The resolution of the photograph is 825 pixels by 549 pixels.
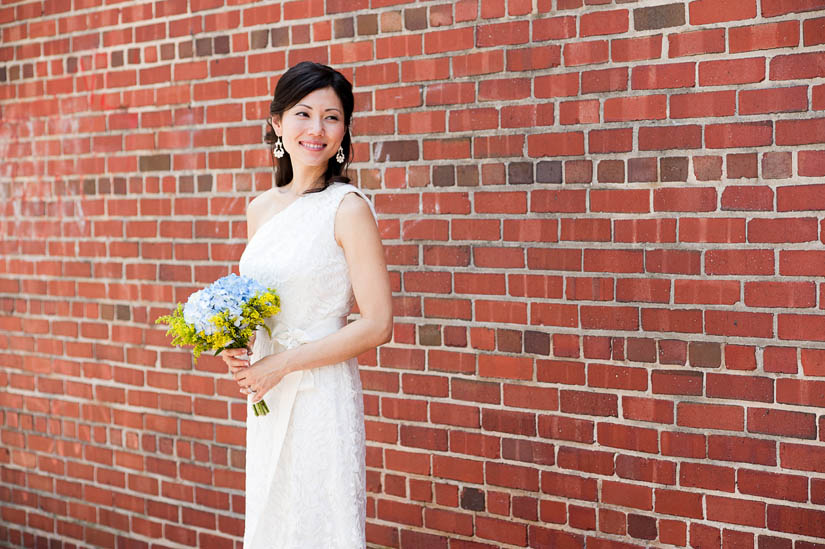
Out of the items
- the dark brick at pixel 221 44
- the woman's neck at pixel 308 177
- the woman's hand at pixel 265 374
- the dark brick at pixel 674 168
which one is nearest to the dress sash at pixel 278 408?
the woman's hand at pixel 265 374

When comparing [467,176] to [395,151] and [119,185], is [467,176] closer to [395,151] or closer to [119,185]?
[395,151]

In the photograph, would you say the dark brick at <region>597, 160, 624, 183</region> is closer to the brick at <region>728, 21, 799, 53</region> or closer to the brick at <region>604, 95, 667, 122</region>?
the brick at <region>604, 95, 667, 122</region>

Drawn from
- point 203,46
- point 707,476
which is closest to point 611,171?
point 707,476

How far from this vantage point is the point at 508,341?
3.67 meters

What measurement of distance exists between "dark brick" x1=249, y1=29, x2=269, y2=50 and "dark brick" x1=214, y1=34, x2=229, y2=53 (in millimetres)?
147

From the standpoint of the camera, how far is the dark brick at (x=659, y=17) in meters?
3.23

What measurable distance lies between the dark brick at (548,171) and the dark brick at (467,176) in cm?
28

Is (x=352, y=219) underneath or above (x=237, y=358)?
above

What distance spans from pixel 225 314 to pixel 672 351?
5.25 feet

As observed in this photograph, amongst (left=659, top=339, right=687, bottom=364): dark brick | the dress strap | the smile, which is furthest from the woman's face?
(left=659, top=339, right=687, bottom=364): dark brick

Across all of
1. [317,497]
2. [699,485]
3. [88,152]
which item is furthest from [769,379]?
[88,152]

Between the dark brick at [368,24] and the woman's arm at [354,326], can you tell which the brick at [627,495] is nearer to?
the woman's arm at [354,326]

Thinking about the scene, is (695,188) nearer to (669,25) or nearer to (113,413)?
(669,25)

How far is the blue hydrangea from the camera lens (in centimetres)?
279
